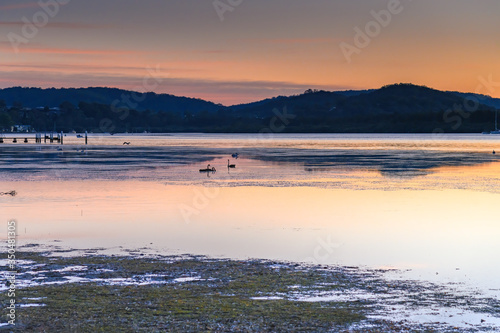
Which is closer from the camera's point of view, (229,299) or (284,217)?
(229,299)

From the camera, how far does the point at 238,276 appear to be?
1770 centimetres

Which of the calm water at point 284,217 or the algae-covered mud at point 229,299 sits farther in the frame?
the calm water at point 284,217

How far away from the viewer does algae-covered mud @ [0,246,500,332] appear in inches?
523

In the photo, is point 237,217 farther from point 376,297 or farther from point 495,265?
point 376,297

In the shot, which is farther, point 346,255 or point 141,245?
point 141,245

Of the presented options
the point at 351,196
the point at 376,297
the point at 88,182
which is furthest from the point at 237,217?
the point at 88,182

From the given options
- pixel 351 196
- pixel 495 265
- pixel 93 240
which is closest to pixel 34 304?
pixel 93 240

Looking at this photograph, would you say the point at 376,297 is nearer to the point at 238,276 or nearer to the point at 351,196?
the point at 238,276

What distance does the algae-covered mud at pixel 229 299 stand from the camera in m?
13.3

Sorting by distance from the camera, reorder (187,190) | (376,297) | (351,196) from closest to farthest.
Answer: (376,297)
(351,196)
(187,190)

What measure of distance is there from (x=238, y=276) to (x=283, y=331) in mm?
4894

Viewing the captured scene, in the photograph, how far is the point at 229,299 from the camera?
49.7ft

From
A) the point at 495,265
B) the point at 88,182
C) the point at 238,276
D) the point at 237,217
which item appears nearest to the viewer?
the point at 238,276

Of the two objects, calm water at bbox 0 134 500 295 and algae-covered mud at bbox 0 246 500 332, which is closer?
algae-covered mud at bbox 0 246 500 332
